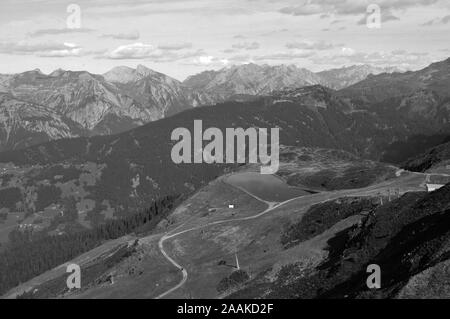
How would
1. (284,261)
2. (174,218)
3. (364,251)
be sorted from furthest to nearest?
(174,218), (284,261), (364,251)

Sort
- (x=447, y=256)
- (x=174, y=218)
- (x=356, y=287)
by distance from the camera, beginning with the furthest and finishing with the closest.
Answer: (x=174, y=218) → (x=356, y=287) → (x=447, y=256)

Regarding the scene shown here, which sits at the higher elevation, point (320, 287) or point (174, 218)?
point (320, 287)

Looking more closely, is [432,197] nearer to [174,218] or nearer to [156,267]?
[156,267]

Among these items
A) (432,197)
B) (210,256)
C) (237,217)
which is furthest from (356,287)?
(237,217)

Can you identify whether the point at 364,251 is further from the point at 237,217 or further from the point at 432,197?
the point at 237,217

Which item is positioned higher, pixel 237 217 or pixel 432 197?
pixel 432 197

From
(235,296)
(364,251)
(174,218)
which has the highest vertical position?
(364,251)

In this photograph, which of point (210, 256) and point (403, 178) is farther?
point (403, 178)

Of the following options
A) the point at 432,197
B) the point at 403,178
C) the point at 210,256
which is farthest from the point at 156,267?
the point at 403,178
